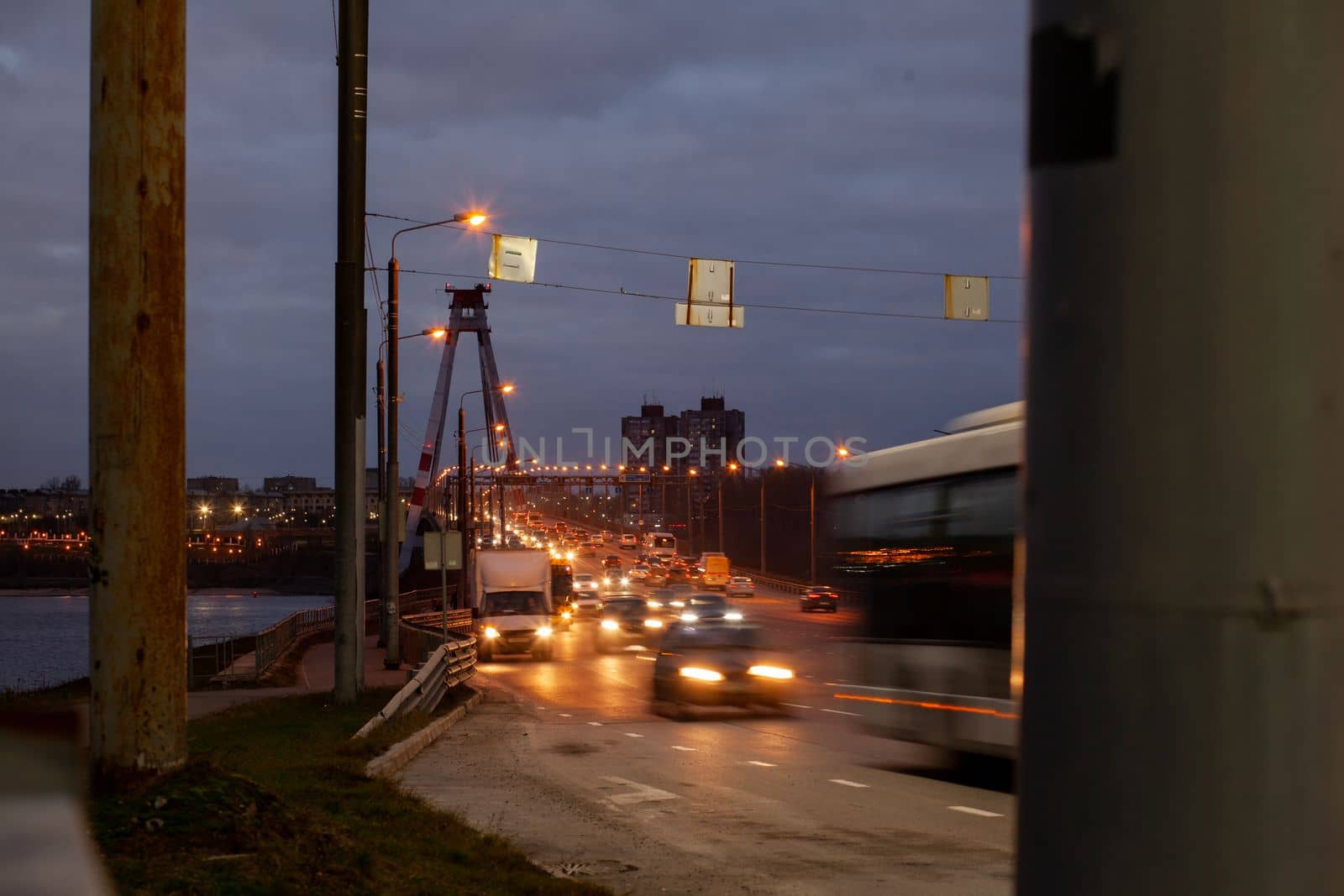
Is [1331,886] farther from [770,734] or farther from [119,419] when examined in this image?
[770,734]

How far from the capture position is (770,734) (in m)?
19.6

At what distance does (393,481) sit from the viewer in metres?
32.7

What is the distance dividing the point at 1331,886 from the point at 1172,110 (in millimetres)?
988

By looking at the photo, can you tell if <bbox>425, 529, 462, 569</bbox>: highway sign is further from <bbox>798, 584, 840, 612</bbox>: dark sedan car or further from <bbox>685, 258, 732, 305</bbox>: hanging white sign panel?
<bbox>798, 584, 840, 612</bbox>: dark sedan car

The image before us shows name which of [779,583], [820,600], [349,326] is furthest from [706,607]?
[779,583]

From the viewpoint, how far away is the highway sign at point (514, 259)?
89.6 feet

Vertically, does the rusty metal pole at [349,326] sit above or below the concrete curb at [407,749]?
above

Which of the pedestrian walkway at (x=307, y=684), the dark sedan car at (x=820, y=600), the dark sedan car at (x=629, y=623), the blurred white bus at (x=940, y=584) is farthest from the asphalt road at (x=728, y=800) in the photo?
the dark sedan car at (x=820, y=600)

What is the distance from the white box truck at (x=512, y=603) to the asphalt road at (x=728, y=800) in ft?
53.8

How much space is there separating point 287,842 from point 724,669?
1664 centimetres

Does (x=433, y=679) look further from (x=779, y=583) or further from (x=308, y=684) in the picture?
(x=779, y=583)

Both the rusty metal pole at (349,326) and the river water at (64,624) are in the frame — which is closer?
the rusty metal pole at (349,326)

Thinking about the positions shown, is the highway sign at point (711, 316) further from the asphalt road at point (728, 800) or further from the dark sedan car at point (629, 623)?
the dark sedan car at point (629, 623)

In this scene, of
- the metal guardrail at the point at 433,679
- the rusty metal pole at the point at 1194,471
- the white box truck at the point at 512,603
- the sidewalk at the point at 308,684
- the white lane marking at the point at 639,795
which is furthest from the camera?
the white box truck at the point at 512,603
